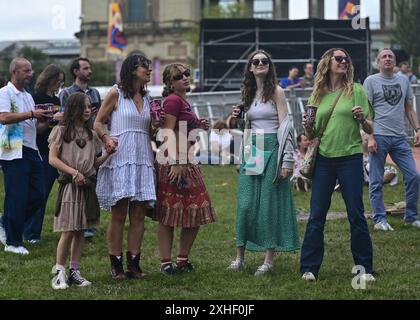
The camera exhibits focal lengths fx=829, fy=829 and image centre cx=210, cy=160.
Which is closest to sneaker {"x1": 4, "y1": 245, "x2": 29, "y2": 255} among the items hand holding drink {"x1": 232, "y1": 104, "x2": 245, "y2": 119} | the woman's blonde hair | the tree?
hand holding drink {"x1": 232, "y1": 104, "x2": 245, "y2": 119}

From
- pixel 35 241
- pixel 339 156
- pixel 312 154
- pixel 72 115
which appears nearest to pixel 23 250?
pixel 35 241

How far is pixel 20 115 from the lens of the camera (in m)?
8.10

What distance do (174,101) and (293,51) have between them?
21243 millimetres

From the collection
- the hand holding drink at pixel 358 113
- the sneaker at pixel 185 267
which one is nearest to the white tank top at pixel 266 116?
the hand holding drink at pixel 358 113

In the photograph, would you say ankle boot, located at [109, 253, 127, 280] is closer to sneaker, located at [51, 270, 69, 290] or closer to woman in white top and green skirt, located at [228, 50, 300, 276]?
sneaker, located at [51, 270, 69, 290]

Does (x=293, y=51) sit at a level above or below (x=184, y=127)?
above

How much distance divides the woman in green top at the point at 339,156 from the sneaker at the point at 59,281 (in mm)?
1946

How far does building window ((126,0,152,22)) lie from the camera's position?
88.5m

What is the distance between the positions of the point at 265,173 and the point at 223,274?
3.09 ft

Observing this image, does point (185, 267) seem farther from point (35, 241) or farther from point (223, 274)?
point (35, 241)
